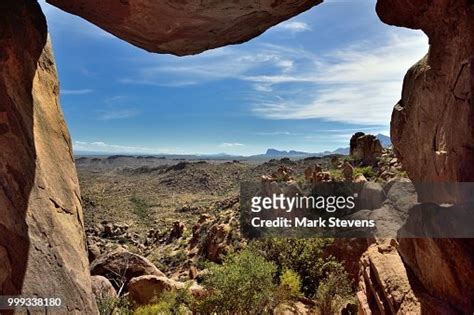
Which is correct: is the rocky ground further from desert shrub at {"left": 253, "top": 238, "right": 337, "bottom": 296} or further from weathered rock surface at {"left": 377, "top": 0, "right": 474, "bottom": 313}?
weathered rock surface at {"left": 377, "top": 0, "right": 474, "bottom": 313}

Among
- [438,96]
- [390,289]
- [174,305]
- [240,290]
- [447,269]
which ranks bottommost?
[174,305]

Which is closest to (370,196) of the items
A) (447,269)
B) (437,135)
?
(437,135)

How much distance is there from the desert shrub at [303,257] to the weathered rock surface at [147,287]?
5.59 meters

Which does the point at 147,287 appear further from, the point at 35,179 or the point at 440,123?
the point at 440,123

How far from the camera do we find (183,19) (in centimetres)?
880

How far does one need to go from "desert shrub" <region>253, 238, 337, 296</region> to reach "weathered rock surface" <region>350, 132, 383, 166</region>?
29.0 metres

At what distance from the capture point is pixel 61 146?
326 inches

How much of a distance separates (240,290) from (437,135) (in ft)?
26.9

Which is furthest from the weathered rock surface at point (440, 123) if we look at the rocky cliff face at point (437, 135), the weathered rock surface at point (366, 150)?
the weathered rock surface at point (366, 150)

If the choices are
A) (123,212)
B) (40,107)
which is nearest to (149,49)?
(40,107)

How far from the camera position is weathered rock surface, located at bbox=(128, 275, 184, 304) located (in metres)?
18.2

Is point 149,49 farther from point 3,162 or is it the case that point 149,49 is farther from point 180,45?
point 3,162

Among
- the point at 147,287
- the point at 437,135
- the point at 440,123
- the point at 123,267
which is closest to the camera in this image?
the point at 440,123

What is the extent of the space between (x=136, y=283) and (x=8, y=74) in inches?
544
